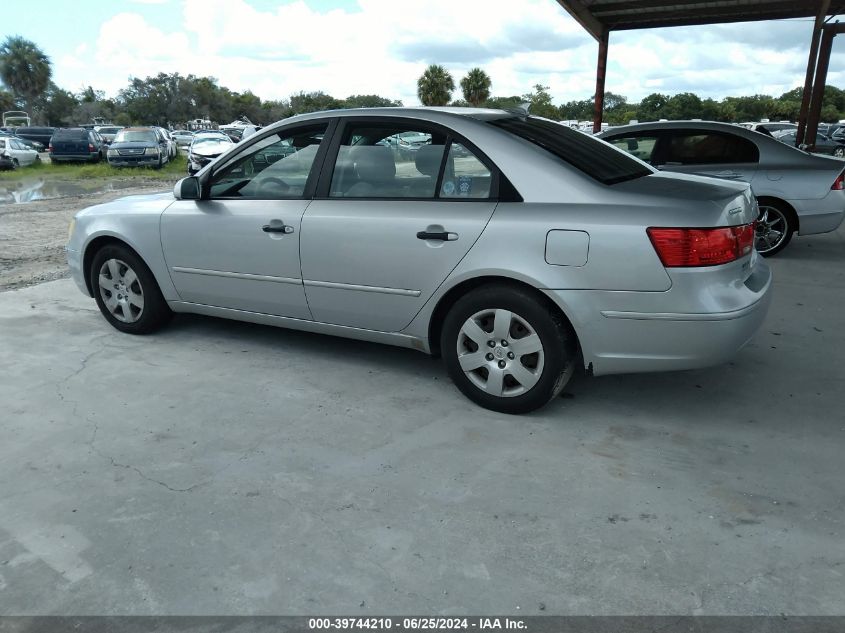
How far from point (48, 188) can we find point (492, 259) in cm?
1821

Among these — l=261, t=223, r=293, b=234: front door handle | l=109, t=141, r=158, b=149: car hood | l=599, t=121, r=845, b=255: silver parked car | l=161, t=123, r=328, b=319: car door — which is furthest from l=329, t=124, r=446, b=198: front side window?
l=109, t=141, r=158, b=149: car hood

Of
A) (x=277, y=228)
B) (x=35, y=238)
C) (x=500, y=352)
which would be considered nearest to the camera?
(x=500, y=352)

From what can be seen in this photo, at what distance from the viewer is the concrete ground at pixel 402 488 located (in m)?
2.42

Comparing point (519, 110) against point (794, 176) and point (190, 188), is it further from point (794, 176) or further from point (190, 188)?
point (794, 176)

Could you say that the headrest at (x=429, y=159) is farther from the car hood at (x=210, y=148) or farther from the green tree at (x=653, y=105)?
the green tree at (x=653, y=105)

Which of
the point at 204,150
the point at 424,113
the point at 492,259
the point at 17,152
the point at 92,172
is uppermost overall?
the point at 424,113

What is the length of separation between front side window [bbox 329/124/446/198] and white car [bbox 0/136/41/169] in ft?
76.2

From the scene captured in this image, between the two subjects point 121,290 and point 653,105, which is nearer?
point 121,290

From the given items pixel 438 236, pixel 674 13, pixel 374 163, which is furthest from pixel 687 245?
pixel 674 13

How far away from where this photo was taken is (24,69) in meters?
73.8

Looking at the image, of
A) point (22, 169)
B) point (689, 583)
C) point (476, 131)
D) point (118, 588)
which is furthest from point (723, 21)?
point (22, 169)

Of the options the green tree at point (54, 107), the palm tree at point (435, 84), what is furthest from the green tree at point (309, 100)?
the green tree at point (54, 107)

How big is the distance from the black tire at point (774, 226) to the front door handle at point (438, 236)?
17.9ft

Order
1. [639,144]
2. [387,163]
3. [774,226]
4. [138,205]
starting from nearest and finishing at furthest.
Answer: [387,163], [138,205], [774,226], [639,144]
